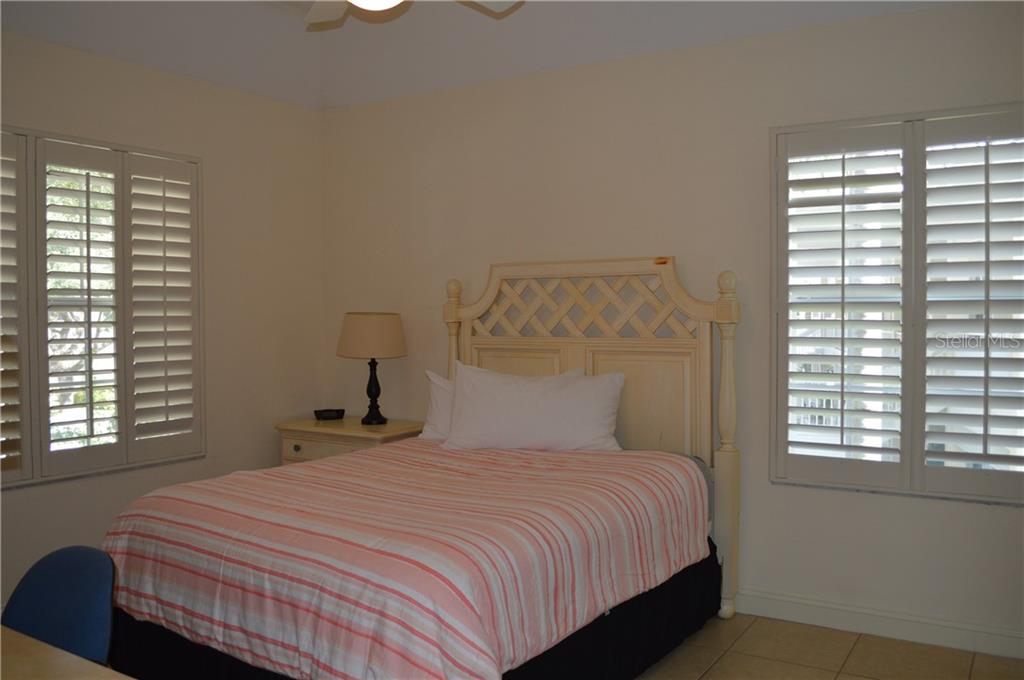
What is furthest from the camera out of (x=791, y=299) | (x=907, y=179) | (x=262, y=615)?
(x=791, y=299)

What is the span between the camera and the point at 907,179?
3230mm

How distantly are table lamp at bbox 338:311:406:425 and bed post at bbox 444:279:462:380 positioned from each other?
0.31 m

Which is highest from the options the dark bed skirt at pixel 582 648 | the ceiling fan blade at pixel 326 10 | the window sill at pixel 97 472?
the ceiling fan blade at pixel 326 10

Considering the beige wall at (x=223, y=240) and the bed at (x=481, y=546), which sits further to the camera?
the beige wall at (x=223, y=240)

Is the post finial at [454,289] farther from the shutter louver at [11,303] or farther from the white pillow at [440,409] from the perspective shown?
the shutter louver at [11,303]

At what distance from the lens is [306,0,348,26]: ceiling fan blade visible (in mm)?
2674

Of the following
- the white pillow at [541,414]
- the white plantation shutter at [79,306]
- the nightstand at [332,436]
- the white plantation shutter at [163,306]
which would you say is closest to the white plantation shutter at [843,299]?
the white pillow at [541,414]

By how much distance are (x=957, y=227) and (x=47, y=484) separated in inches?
150

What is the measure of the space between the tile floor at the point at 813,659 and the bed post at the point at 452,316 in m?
1.75

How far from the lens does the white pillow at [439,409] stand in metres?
3.83

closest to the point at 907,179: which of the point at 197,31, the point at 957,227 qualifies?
the point at 957,227

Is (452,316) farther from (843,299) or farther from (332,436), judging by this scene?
(843,299)

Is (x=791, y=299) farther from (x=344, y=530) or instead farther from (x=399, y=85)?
(x=399, y=85)

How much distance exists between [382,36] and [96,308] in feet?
6.40
